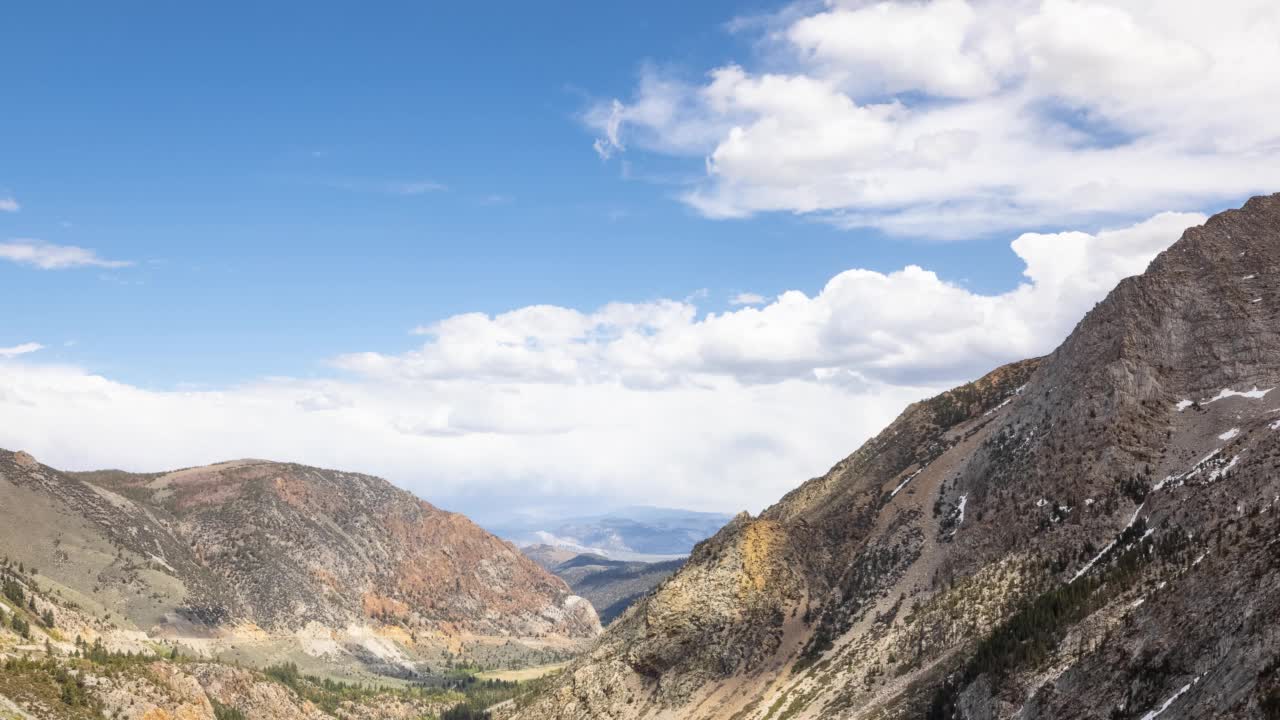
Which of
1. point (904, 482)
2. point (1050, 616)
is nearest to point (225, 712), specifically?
point (904, 482)

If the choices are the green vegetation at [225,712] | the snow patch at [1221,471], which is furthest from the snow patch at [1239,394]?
the green vegetation at [225,712]

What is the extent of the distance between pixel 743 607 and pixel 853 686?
96.5 ft

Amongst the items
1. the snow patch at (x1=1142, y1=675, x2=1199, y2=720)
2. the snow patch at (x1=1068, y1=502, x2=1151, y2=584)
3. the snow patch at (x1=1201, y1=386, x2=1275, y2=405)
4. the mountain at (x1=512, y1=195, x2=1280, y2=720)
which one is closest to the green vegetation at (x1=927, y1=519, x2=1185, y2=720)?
the mountain at (x1=512, y1=195, x2=1280, y2=720)

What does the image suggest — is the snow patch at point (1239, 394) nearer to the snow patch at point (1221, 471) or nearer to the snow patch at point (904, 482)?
the snow patch at point (1221, 471)

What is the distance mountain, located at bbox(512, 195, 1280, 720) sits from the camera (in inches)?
2055

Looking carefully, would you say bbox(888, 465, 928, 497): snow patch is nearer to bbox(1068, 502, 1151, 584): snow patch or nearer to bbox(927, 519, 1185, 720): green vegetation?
bbox(1068, 502, 1151, 584): snow patch

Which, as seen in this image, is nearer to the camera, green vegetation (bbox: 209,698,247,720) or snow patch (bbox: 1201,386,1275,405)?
snow patch (bbox: 1201,386,1275,405)

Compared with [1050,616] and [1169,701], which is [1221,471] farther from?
[1169,701]

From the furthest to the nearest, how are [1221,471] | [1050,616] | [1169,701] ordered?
[1221,471], [1050,616], [1169,701]

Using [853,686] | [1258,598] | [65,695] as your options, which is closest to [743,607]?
[853,686]

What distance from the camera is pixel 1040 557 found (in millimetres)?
81188

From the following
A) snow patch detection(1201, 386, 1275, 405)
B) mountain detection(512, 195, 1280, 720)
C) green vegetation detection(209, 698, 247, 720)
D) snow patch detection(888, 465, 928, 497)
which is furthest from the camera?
green vegetation detection(209, 698, 247, 720)

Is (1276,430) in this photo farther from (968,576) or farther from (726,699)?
(726,699)

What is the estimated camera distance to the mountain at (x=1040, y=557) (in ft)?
171
